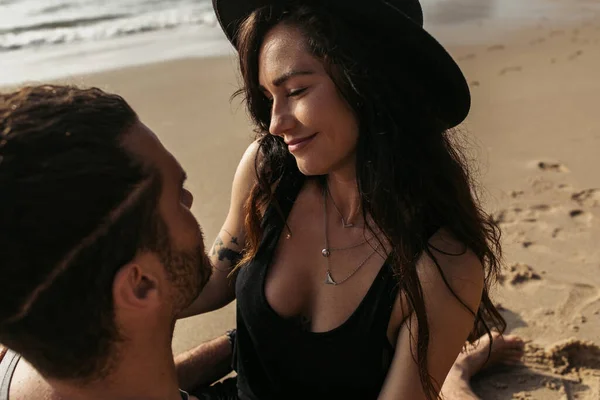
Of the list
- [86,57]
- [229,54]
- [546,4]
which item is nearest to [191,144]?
[229,54]

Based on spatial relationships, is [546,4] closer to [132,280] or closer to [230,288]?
[230,288]

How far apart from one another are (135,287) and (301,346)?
81 centimetres

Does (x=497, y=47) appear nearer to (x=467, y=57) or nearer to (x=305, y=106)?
(x=467, y=57)

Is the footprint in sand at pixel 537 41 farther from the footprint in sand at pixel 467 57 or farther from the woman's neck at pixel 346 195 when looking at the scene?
the woman's neck at pixel 346 195

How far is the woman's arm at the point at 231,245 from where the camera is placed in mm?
2676

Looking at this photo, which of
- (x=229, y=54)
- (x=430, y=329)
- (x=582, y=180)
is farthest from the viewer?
(x=229, y=54)

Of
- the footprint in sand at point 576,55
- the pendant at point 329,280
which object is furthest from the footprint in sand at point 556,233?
the footprint in sand at point 576,55

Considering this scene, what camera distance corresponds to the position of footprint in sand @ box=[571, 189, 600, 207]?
430 cm

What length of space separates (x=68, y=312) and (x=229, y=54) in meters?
6.66

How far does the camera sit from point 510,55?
7281mm

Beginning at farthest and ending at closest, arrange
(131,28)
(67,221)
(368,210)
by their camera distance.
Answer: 1. (131,28)
2. (368,210)
3. (67,221)

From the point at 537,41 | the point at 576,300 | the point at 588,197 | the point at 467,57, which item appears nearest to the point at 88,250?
the point at 576,300

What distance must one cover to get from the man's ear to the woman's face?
31.3 inches

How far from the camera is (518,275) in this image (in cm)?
374
